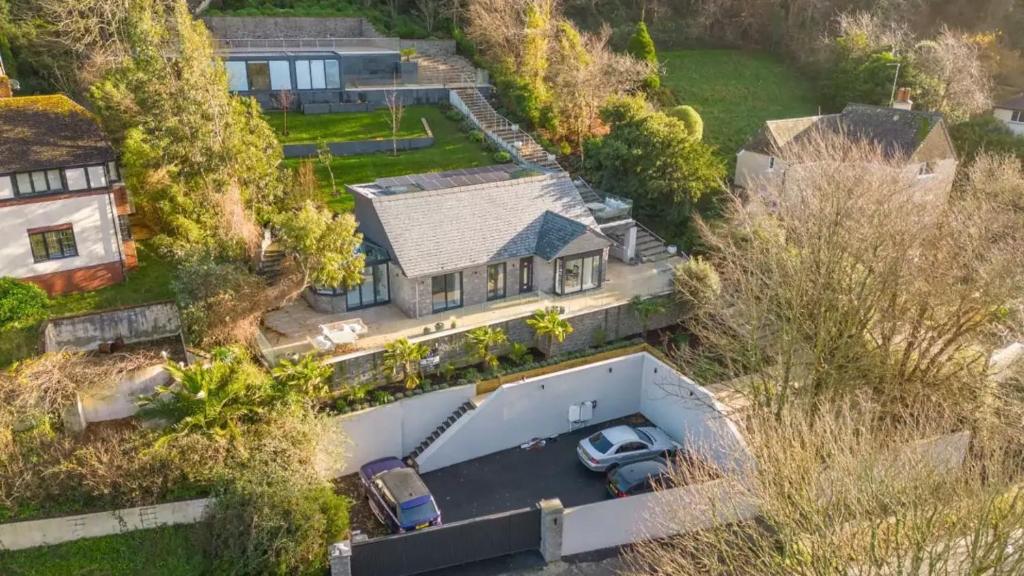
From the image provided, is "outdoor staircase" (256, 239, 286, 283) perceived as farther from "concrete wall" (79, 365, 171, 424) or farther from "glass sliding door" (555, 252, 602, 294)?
"glass sliding door" (555, 252, 602, 294)

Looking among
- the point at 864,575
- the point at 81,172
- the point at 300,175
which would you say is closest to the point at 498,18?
the point at 300,175

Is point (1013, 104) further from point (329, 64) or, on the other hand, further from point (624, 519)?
point (624, 519)

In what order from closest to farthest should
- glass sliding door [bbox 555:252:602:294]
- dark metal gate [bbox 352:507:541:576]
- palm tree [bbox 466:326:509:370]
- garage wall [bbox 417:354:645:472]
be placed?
dark metal gate [bbox 352:507:541:576]
garage wall [bbox 417:354:645:472]
palm tree [bbox 466:326:509:370]
glass sliding door [bbox 555:252:602:294]

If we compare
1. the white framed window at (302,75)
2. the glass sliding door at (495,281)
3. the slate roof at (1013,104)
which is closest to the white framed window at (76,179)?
A: the glass sliding door at (495,281)

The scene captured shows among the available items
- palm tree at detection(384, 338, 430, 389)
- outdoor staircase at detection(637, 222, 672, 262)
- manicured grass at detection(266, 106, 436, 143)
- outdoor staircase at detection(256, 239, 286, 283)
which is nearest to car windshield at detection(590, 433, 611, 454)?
palm tree at detection(384, 338, 430, 389)

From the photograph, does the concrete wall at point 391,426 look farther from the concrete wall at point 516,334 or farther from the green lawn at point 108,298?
the green lawn at point 108,298

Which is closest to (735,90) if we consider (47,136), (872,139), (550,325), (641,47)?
(641,47)

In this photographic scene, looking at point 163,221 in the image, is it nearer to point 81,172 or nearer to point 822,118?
point 81,172
